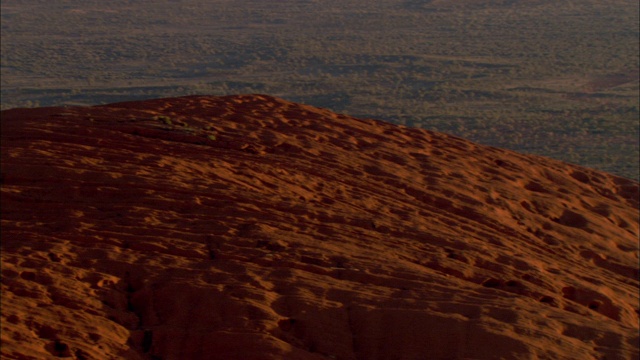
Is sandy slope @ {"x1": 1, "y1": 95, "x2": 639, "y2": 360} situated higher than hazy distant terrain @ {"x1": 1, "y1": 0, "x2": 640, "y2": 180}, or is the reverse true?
sandy slope @ {"x1": 1, "y1": 95, "x2": 639, "y2": 360}

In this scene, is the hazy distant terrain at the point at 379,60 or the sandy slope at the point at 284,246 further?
→ the hazy distant terrain at the point at 379,60

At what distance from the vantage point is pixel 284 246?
352 inches

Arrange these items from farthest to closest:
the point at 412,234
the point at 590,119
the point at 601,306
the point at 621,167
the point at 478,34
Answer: the point at 478,34, the point at 590,119, the point at 621,167, the point at 412,234, the point at 601,306

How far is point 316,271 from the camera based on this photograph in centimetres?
857

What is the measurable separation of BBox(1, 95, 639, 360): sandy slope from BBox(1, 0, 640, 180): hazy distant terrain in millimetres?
22238

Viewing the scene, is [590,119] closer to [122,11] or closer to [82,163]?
[82,163]

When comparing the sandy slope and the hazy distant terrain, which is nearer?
the sandy slope

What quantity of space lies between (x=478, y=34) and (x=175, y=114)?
191 ft

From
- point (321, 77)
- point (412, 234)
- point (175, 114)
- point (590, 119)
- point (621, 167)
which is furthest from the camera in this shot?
point (321, 77)

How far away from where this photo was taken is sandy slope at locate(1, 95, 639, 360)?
7.41 m

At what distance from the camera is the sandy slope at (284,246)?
24.3ft

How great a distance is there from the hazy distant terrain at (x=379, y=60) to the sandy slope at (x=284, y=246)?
73.0ft

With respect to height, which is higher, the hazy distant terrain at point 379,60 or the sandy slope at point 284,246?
the sandy slope at point 284,246

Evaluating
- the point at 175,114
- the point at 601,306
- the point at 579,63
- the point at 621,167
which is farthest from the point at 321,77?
the point at 601,306
